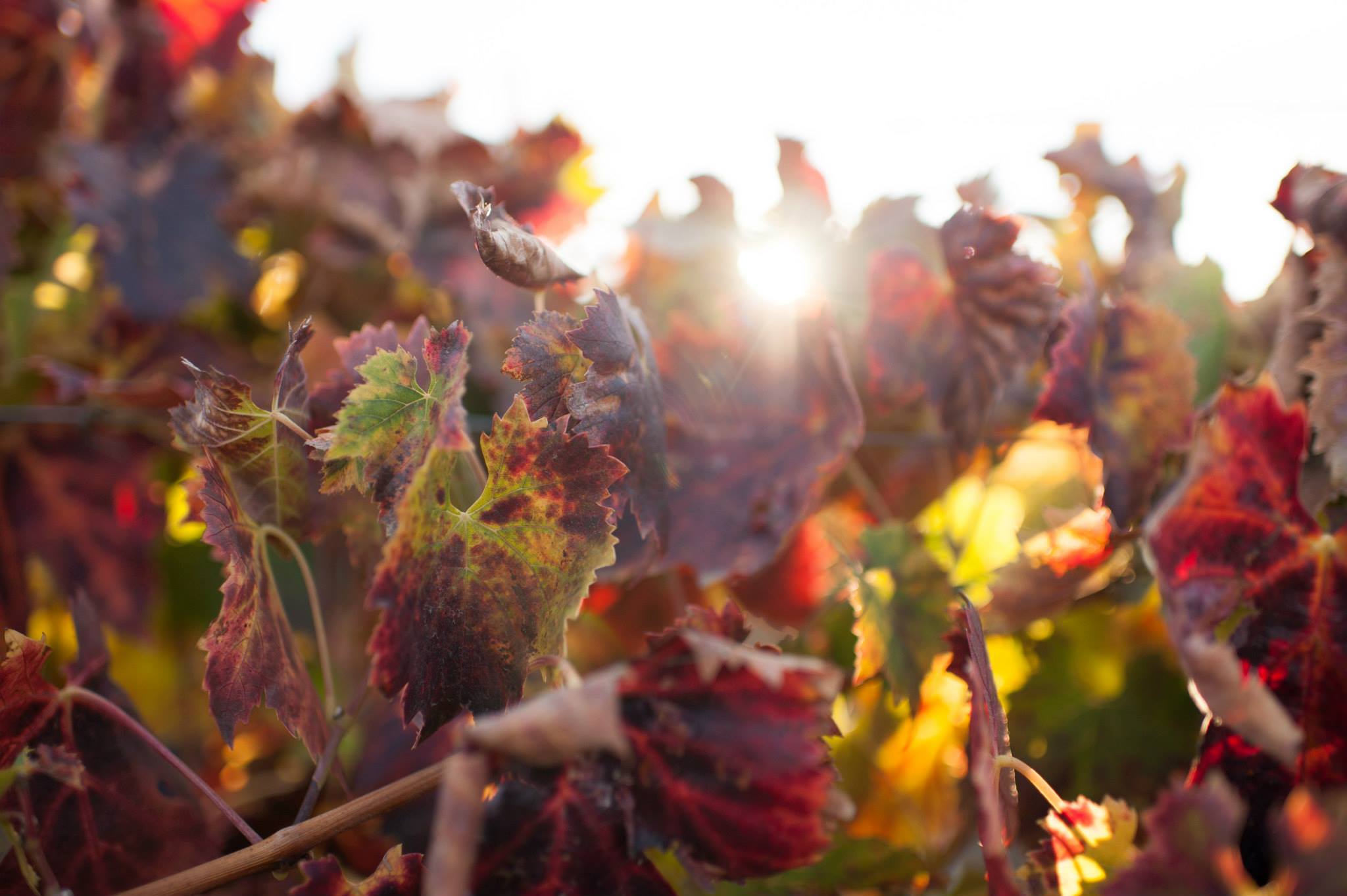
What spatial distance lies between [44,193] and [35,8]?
175 millimetres

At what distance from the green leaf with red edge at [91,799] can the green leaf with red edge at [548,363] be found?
233mm

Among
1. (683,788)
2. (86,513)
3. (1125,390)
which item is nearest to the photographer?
(683,788)

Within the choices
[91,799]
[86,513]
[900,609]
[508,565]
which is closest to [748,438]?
[900,609]

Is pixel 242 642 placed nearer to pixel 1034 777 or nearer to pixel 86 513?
pixel 1034 777

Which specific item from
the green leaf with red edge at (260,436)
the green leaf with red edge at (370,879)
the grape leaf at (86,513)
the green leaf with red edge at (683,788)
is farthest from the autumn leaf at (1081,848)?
the grape leaf at (86,513)

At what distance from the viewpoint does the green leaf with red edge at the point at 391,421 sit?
0.33 metres

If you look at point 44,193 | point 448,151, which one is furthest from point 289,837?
point 44,193

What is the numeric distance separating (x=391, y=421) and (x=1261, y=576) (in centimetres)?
36

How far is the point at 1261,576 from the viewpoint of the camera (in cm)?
37

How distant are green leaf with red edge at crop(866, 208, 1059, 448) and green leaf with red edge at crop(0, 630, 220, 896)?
46cm

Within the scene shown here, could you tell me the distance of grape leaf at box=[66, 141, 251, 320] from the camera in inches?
29.5

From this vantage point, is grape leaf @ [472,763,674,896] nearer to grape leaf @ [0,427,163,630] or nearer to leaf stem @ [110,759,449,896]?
leaf stem @ [110,759,449,896]

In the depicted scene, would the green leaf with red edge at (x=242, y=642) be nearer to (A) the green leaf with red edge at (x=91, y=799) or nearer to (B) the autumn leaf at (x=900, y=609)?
(A) the green leaf with red edge at (x=91, y=799)

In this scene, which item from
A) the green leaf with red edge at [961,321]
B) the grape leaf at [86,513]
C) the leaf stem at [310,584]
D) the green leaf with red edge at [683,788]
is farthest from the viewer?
the grape leaf at [86,513]
